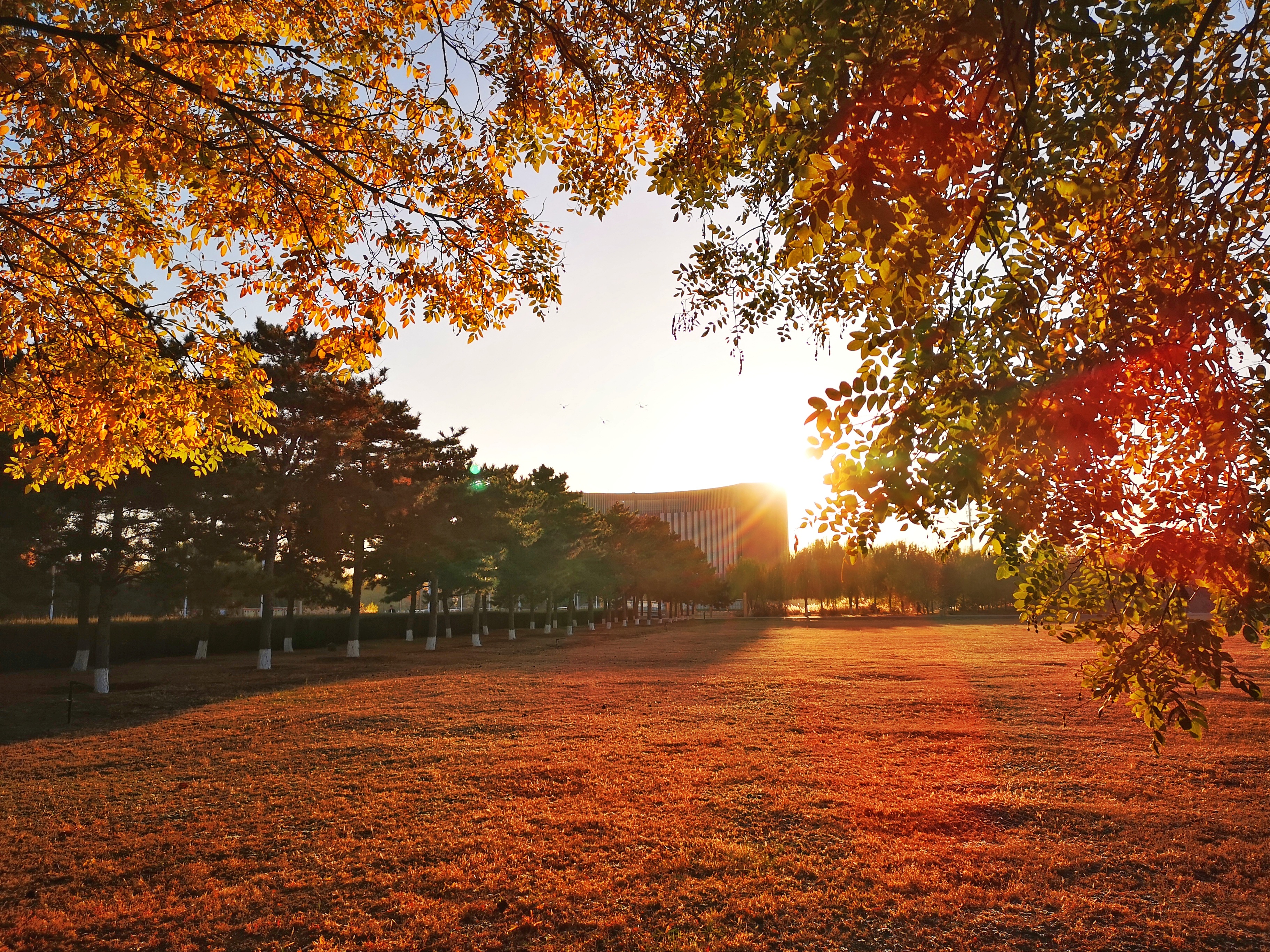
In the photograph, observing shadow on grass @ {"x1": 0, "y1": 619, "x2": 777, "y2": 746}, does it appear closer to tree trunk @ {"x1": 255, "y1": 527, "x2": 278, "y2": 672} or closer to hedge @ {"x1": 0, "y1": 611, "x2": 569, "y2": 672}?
tree trunk @ {"x1": 255, "y1": 527, "x2": 278, "y2": 672}

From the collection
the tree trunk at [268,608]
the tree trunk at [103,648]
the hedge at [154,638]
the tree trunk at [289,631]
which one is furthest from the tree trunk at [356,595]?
the tree trunk at [103,648]

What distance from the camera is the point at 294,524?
2534 cm

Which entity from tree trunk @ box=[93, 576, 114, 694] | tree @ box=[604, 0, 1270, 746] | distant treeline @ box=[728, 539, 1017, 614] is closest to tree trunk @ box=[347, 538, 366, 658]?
tree trunk @ box=[93, 576, 114, 694]

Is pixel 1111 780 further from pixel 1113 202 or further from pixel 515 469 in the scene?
pixel 515 469

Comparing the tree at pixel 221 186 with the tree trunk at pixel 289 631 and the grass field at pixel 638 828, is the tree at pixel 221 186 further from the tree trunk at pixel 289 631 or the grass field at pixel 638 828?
the tree trunk at pixel 289 631

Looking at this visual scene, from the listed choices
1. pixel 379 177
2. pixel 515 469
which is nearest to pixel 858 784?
pixel 379 177

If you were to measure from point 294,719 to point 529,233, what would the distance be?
1176 centimetres

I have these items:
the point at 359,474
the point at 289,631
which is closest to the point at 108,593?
the point at 359,474

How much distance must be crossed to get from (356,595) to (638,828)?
26165mm

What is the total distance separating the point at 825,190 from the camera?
108 inches

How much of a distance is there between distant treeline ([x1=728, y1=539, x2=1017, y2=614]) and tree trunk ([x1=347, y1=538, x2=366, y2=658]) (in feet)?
187

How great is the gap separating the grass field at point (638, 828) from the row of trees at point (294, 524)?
6.76m

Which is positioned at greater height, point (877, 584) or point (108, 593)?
point (108, 593)

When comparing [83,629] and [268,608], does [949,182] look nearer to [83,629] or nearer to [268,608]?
[268,608]
